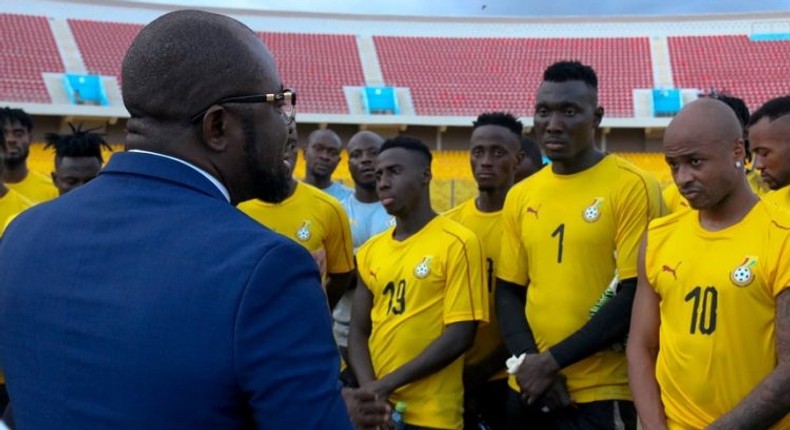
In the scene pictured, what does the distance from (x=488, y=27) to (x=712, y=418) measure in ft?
116

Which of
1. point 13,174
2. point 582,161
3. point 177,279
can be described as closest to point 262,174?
point 177,279

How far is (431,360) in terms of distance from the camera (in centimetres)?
409

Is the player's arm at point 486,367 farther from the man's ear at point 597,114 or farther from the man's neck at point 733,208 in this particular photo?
the man's neck at point 733,208

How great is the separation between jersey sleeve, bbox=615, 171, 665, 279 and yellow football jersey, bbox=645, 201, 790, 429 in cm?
54

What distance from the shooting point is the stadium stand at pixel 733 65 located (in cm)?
3238

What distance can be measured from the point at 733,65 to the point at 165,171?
36075 mm

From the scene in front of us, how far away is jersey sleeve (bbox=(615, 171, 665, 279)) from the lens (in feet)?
12.2

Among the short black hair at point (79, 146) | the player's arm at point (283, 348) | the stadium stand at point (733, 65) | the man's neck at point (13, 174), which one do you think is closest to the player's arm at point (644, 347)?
the player's arm at point (283, 348)

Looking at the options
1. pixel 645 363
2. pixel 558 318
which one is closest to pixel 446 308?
pixel 558 318

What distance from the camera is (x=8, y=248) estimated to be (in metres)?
1.57

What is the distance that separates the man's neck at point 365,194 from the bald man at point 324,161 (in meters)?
0.42

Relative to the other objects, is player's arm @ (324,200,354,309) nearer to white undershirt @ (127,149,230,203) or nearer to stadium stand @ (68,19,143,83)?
white undershirt @ (127,149,230,203)

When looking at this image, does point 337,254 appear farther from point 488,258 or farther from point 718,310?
point 718,310

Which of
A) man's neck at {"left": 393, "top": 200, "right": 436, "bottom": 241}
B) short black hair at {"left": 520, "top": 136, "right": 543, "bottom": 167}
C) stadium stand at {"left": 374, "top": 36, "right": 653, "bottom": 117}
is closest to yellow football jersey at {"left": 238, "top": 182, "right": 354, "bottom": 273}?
man's neck at {"left": 393, "top": 200, "right": 436, "bottom": 241}
